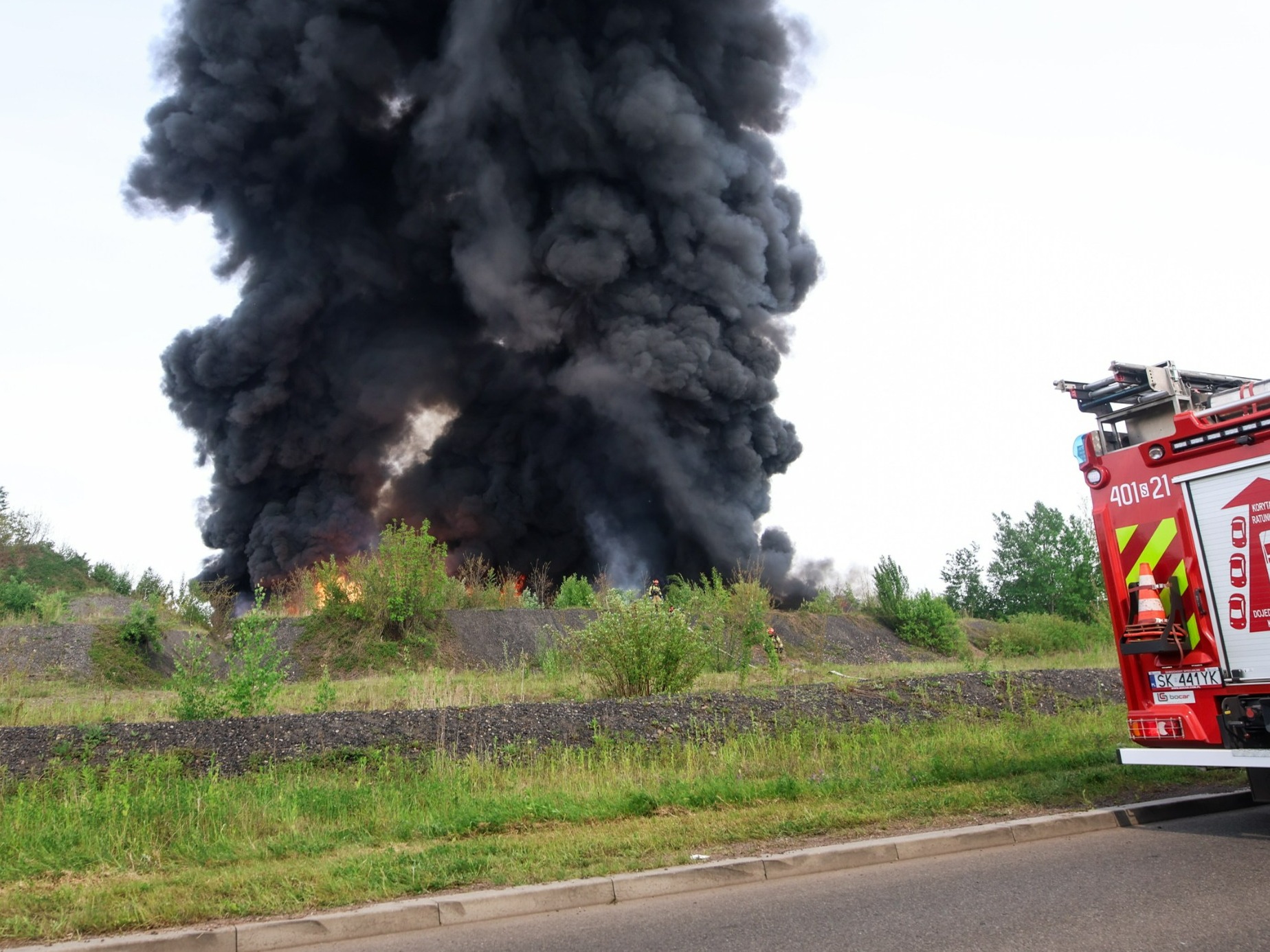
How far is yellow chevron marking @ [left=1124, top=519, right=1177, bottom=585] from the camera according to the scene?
6016mm

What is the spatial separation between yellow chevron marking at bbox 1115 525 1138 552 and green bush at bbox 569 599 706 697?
5.94 metres

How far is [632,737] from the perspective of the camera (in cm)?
882

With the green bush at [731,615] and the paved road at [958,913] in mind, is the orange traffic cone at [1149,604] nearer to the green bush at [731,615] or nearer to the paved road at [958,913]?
the paved road at [958,913]

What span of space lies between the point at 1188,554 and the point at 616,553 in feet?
94.1

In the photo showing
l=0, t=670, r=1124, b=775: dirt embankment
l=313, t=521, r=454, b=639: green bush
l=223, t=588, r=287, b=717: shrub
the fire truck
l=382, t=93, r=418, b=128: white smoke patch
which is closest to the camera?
the fire truck

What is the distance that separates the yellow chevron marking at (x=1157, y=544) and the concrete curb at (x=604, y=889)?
178 cm

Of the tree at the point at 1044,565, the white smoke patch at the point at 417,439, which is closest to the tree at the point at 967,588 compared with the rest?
the tree at the point at 1044,565

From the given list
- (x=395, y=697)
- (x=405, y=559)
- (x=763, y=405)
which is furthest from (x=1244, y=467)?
(x=763, y=405)

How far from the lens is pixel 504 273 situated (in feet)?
113

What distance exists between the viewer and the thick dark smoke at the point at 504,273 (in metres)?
32.6

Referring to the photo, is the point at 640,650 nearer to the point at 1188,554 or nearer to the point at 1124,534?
the point at 1124,534

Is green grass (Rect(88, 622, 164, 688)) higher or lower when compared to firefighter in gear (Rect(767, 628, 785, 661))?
higher

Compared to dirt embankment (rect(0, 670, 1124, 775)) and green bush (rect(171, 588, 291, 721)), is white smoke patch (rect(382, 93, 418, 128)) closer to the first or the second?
green bush (rect(171, 588, 291, 721))

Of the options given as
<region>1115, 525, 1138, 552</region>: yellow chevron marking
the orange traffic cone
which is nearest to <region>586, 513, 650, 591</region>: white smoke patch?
<region>1115, 525, 1138, 552</region>: yellow chevron marking
